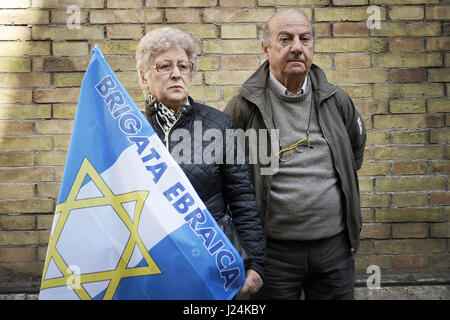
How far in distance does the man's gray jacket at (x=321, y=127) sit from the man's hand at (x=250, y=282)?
0.34 metres

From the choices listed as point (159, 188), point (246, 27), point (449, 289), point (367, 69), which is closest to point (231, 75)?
point (246, 27)

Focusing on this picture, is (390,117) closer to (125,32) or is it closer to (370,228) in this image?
(370,228)

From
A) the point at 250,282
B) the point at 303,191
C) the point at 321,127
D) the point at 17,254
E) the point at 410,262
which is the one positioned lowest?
the point at 410,262

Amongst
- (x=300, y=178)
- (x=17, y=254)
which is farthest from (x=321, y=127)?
(x=17, y=254)

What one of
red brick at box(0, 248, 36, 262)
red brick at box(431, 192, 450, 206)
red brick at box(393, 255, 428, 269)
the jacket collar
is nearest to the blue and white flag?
the jacket collar

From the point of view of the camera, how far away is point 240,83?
2.88m

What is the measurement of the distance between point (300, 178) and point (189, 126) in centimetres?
62

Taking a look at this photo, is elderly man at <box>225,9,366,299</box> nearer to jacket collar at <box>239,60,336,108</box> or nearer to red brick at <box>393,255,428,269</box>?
jacket collar at <box>239,60,336,108</box>

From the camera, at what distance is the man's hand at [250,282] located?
1.65 m

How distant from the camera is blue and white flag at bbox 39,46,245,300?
4.83 feet

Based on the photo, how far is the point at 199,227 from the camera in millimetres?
1513

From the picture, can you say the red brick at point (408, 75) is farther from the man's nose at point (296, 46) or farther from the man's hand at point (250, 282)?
the man's hand at point (250, 282)

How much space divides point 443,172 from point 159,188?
7.53 feet

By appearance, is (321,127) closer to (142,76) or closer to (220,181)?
(220,181)
